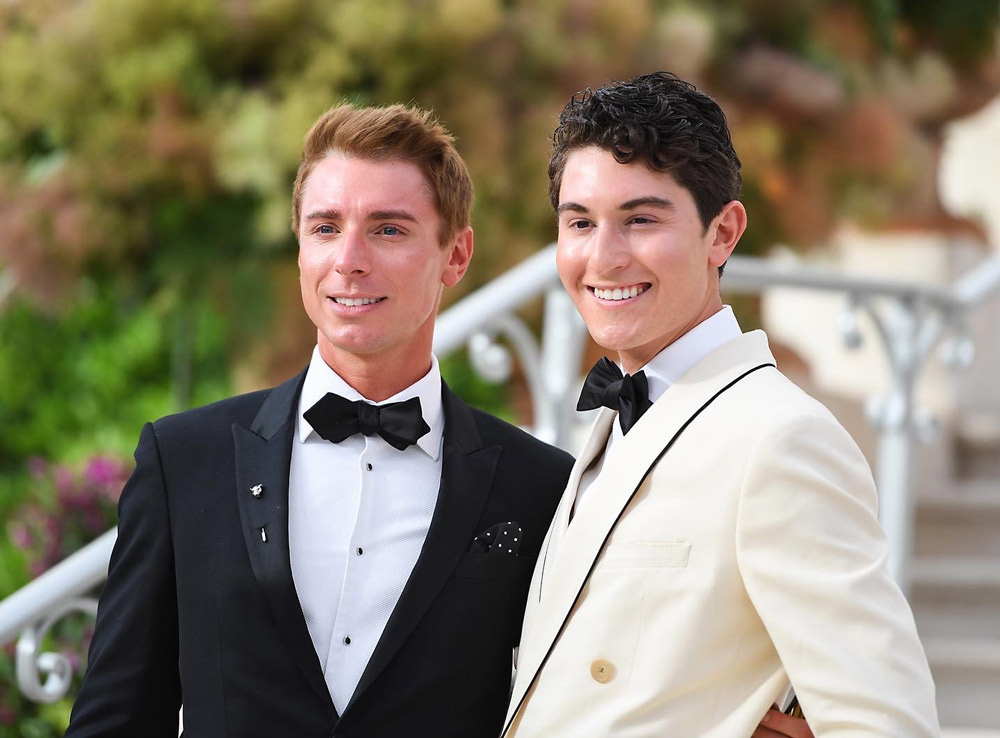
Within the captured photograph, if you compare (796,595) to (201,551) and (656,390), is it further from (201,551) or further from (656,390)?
(201,551)

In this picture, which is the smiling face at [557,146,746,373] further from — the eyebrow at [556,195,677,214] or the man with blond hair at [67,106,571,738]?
the man with blond hair at [67,106,571,738]

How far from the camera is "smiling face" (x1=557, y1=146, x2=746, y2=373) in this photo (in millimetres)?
1877

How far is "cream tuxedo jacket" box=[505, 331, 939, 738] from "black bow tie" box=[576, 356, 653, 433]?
0.06m

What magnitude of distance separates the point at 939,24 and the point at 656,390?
600cm

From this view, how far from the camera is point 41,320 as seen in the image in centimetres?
836

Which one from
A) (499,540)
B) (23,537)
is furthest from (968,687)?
(23,537)

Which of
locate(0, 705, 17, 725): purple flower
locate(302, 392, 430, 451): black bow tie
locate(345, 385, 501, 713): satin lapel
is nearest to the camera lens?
locate(345, 385, 501, 713): satin lapel

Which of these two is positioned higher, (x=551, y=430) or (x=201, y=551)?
(x=551, y=430)

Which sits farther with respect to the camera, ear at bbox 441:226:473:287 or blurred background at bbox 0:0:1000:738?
blurred background at bbox 0:0:1000:738

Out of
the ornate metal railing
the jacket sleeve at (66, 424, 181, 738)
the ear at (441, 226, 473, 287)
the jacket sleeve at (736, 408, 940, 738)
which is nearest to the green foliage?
the ornate metal railing

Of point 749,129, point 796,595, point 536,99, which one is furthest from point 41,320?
point 796,595

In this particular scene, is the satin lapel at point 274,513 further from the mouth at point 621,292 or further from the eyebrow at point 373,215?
the mouth at point 621,292

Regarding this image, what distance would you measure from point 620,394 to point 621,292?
161mm

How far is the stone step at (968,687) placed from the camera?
14.2ft
